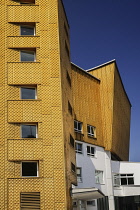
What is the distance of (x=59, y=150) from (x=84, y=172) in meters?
17.7

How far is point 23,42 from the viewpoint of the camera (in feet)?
97.5

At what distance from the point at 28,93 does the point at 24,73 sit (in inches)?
65.4

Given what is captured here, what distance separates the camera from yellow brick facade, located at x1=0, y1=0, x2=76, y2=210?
25531 millimetres

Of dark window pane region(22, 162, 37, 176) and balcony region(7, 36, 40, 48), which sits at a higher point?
balcony region(7, 36, 40, 48)

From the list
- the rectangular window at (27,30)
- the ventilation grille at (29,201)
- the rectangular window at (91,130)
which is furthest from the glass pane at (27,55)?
the rectangular window at (91,130)

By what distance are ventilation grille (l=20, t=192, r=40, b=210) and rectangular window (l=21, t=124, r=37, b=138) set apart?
439cm

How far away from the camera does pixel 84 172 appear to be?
4338 cm

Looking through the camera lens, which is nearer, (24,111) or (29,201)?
(29,201)

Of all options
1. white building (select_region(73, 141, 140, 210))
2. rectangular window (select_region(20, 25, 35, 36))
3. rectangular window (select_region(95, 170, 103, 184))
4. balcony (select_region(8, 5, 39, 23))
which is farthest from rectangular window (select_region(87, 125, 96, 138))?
balcony (select_region(8, 5, 39, 23))

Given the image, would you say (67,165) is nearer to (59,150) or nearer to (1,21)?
(59,150)

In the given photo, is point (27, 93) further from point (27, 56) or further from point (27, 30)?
point (27, 30)

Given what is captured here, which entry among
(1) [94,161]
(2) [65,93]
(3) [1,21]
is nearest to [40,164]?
(2) [65,93]

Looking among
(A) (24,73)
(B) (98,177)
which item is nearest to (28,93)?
(A) (24,73)

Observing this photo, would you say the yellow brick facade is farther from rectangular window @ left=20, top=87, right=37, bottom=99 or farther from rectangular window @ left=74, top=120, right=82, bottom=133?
rectangular window @ left=74, top=120, right=82, bottom=133
